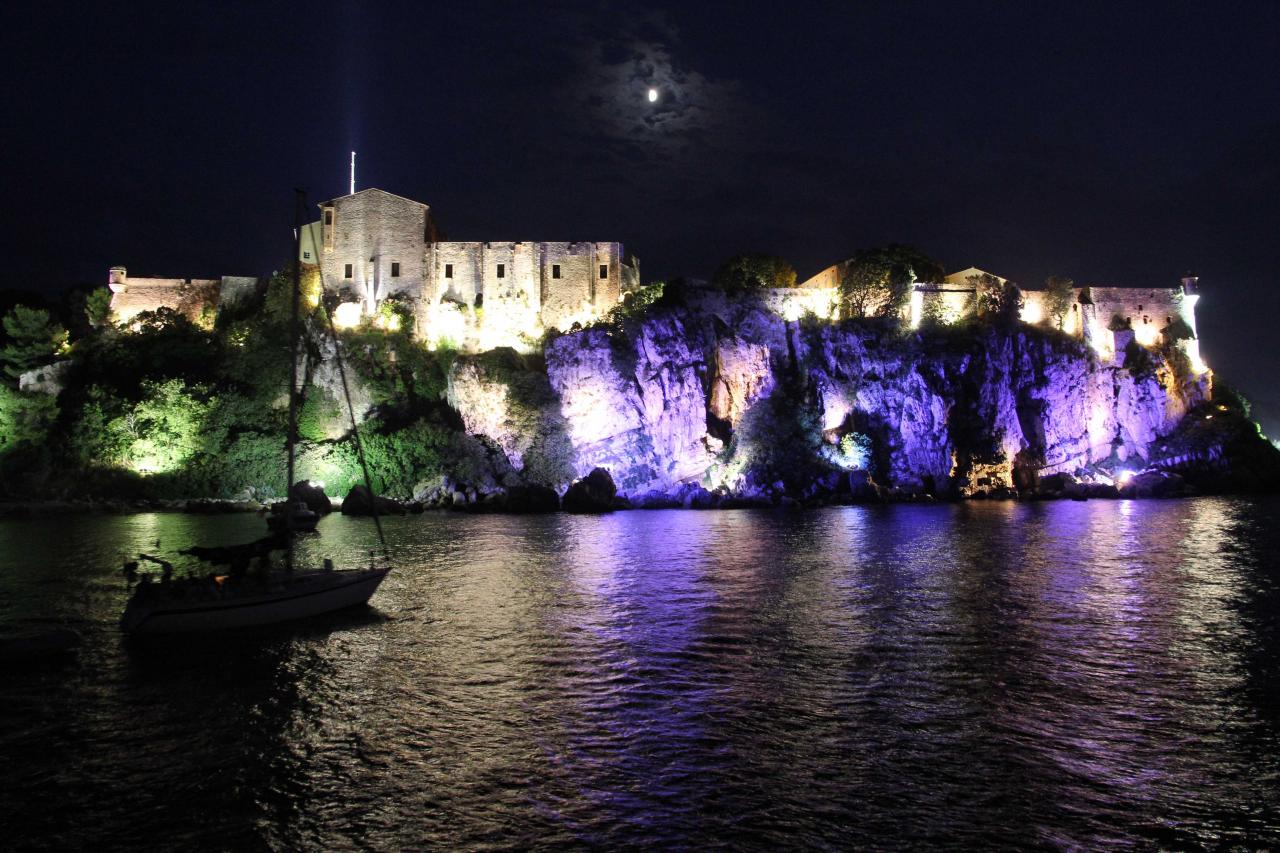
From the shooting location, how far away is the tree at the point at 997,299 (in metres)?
54.4

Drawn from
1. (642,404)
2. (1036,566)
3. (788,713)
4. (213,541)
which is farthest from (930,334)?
(788,713)

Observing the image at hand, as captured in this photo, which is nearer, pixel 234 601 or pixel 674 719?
pixel 674 719

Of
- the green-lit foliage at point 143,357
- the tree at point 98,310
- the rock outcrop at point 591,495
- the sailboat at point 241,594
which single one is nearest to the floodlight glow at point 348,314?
the green-lit foliage at point 143,357

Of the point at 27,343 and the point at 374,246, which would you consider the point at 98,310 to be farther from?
the point at 374,246

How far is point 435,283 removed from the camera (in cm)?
5062

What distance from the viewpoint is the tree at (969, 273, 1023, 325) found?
54375mm

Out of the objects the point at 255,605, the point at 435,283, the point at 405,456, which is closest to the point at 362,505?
the point at 405,456

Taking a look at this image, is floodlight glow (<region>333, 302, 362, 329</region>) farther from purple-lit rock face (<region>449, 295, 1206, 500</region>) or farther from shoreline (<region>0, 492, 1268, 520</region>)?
shoreline (<region>0, 492, 1268, 520</region>)

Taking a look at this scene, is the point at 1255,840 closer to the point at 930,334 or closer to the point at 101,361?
the point at 930,334

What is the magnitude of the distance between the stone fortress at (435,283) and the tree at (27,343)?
4150 millimetres

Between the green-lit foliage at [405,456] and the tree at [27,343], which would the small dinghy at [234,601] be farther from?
the tree at [27,343]

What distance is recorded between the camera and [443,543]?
25375 millimetres

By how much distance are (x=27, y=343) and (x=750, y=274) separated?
44902mm

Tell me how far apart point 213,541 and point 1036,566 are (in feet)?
75.9
